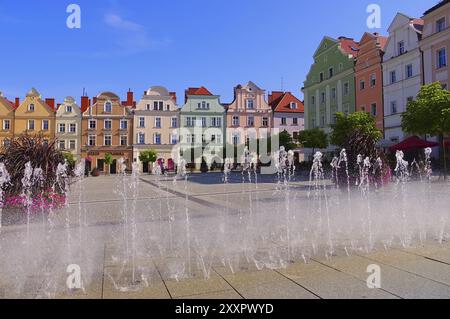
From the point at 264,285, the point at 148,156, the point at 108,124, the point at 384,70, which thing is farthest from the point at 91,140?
the point at 264,285

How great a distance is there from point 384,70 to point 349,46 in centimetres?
807

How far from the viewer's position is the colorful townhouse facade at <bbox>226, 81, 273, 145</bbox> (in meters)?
55.9

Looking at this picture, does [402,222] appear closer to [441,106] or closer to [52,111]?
[441,106]

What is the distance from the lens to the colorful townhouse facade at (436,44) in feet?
88.5

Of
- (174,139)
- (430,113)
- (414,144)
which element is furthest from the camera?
(174,139)

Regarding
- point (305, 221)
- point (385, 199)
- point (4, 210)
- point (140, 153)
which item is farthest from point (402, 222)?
point (140, 153)

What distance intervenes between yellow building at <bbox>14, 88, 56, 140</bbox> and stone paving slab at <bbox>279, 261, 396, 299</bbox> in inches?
2079

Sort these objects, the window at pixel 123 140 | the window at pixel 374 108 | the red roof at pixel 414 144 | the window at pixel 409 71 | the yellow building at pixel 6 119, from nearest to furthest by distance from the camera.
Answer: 1. the red roof at pixel 414 144
2. the window at pixel 409 71
3. the window at pixel 374 108
4. the yellow building at pixel 6 119
5. the window at pixel 123 140

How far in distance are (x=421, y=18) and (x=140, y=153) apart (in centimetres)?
3546

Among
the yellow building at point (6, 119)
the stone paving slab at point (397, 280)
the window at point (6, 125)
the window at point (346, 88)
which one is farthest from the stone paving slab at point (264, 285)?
the window at point (6, 125)

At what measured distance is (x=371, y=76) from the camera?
34969 millimetres

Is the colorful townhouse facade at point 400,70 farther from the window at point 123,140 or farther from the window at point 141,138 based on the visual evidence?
the window at point 123,140

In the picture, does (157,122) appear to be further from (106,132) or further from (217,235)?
(217,235)

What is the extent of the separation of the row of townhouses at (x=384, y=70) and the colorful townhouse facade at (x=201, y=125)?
15.2 m
